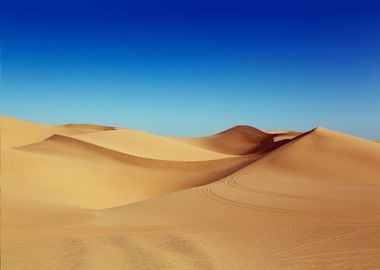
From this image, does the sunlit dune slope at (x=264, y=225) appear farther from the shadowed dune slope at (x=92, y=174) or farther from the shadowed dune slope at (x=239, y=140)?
the shadowed dune slope at (x=239, y=140)

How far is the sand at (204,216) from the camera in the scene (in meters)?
6.21

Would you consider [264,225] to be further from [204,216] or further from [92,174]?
[92,174]

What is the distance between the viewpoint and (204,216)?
29.5ft

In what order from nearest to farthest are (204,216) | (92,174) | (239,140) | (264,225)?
(264,225)
(204,216)
(92,174)
(239,140)

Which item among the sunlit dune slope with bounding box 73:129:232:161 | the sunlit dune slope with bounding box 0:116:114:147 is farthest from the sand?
the sunlit dune slope with bounding box 0:116:114:147

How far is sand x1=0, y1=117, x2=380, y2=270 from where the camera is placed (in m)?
6.21

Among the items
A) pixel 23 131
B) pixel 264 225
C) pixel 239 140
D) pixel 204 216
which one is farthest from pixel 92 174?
pixel 239 140

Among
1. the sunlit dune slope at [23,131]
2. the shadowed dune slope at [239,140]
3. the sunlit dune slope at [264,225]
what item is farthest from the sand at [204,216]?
the sunlit dune slope at [23,131]

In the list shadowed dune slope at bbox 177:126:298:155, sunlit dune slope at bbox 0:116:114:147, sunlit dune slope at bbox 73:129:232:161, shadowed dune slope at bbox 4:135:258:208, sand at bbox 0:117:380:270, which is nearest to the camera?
sand at bbox 0:117:380:270

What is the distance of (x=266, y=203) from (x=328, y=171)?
22.4 ft

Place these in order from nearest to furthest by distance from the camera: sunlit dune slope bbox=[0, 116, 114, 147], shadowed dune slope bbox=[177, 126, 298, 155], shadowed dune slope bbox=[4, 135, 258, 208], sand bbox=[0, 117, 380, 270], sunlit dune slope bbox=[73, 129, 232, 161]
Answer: sand bbox=[0, 117, 380, 270]
shadowed dune slope bbox=[4, 135, 258, 208]
sunlit dune slope bbox=[73, 129, 232, 161]
sunlit dune slope bbox=[0, 116, 114, 147]
shadowed dune slope bbox=[177, 126, 298, 155]

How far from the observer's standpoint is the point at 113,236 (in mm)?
7230

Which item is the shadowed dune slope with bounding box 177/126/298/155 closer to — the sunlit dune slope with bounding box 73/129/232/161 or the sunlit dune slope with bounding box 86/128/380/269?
the sunlit dune slope with bounding box 73/129/232/161

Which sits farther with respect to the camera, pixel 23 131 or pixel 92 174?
pixel 23 131
